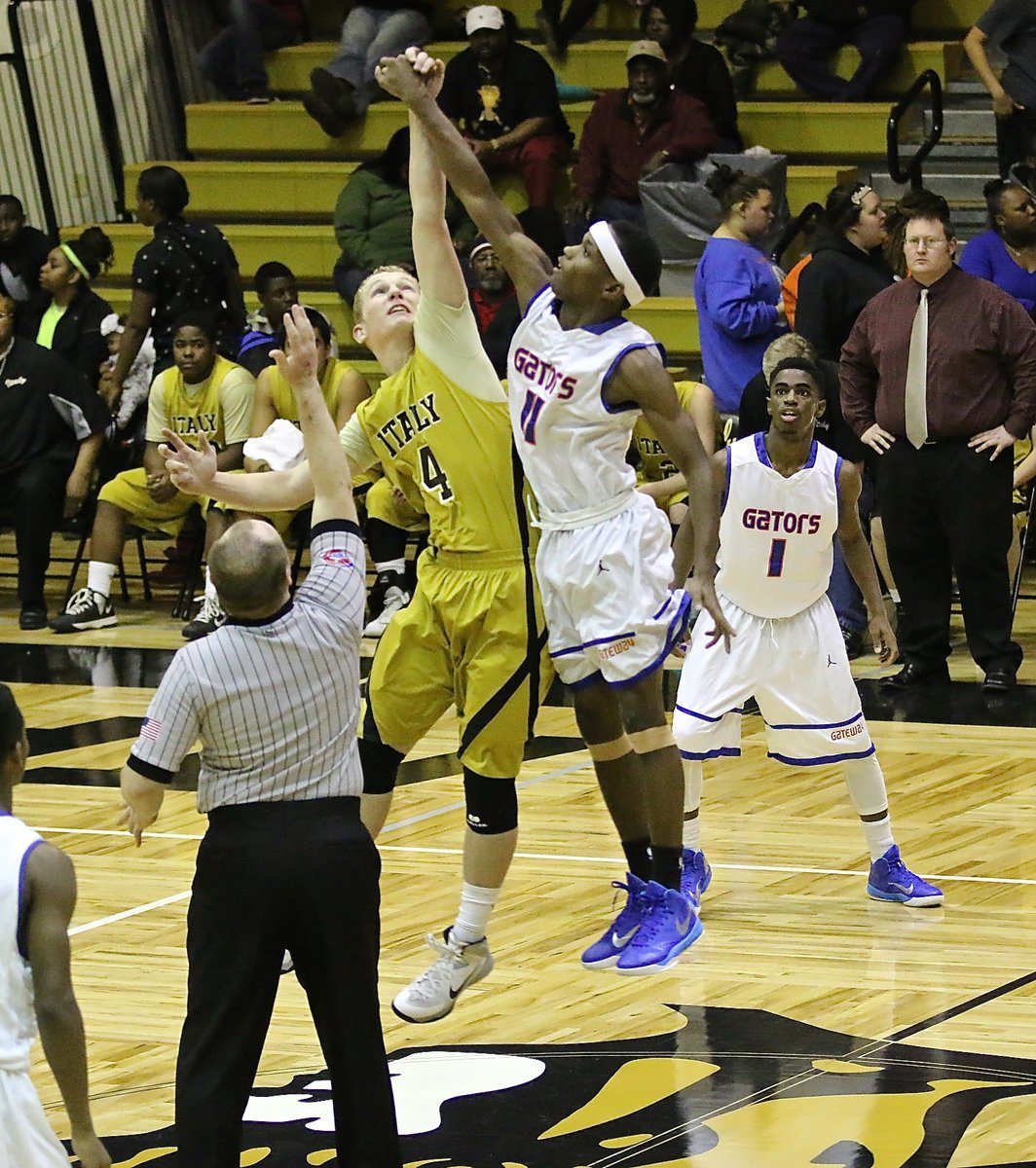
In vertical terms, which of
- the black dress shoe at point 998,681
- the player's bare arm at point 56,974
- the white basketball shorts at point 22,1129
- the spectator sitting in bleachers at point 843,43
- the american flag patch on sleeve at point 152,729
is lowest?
the black dress shoe at point 998,681

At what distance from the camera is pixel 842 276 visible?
964 centimetres

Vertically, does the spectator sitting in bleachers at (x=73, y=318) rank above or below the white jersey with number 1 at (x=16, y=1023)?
above

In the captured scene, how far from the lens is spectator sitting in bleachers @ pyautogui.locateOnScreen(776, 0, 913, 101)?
1234cm

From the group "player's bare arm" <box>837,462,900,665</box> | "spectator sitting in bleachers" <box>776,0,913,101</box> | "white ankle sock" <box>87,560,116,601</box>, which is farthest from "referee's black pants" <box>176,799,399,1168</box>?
"spectator sitting in bleachers" <box>776,0,913,101</box>

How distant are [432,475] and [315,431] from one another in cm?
99

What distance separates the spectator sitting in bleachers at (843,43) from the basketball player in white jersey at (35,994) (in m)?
10.2

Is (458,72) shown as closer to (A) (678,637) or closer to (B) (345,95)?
(B) (345,95)

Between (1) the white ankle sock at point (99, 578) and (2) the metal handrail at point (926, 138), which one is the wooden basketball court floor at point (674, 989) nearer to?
(1) the white ankle sock at point (99, 578)

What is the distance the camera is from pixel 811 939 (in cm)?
565

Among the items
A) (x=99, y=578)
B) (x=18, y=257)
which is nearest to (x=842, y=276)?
(x=99, y=578)

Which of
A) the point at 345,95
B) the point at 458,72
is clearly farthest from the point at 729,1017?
the point at 345,95

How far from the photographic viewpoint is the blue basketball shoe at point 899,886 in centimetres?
593

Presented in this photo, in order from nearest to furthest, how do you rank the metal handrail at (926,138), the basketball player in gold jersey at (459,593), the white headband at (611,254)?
the basketball player in gold jersey at (459,593), the white headband at (611,254), the metal handrail at (926,138)

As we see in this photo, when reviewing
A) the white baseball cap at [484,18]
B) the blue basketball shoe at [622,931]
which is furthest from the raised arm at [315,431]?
the white baseball cap at [484,18]
